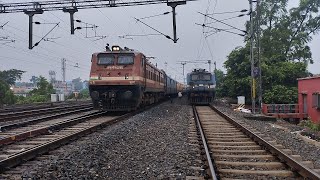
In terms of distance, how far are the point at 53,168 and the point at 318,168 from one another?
477cm

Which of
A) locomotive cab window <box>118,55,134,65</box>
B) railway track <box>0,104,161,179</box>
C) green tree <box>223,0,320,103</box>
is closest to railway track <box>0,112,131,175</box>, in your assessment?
railway track <box>0,104,161,179</box>

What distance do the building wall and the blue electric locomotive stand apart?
7.33m

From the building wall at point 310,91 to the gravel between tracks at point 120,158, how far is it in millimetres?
19130

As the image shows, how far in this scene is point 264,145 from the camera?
28.7 feet

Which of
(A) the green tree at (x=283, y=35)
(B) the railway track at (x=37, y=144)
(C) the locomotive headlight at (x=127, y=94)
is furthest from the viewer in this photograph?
(A) the green tree at (x=283, y=35)

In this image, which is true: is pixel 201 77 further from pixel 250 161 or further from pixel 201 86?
pixel 250 161

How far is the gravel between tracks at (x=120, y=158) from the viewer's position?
609 centimetres

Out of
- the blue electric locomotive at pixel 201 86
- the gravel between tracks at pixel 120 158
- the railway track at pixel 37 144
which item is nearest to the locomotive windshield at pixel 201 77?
the blue electric locomotive at pixel 201 86

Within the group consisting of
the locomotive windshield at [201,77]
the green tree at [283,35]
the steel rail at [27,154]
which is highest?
the green tree at [283,35]

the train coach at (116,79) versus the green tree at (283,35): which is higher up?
the green tree at (283,35)

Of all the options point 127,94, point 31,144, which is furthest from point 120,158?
point 127,94

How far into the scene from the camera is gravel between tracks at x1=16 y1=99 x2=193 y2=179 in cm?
609

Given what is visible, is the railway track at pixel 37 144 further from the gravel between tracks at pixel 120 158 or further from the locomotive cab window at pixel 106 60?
the locomotive cab window at pixel 106 60

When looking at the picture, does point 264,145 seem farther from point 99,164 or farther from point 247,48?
point 247,48
